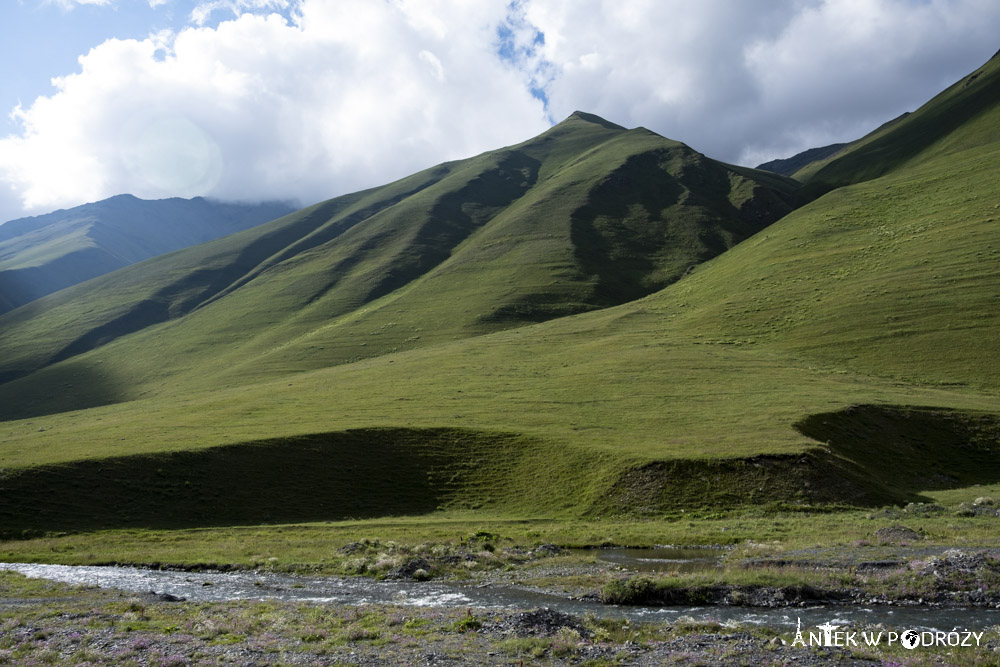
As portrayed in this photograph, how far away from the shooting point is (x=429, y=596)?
30.8 m

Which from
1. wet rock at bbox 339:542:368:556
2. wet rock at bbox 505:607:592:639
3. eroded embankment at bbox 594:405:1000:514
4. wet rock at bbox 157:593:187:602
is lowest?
eroded embankment at bbox 594:405:1000:514

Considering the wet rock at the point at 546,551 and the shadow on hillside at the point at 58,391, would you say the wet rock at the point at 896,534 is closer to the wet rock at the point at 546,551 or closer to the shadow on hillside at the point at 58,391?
the wet rock at the point at 546,551

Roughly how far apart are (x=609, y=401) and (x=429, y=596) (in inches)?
1913

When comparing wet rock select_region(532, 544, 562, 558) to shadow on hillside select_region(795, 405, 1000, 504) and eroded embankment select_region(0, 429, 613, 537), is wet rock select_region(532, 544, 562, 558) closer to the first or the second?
eroded embankment select_region(0, 429, 613, 537)

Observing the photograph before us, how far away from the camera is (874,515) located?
142ft

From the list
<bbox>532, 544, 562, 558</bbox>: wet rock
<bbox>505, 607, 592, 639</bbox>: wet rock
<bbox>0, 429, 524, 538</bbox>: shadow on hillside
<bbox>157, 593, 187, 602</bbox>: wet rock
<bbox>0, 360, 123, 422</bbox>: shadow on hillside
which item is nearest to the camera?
<bbox>505, 607, 592, 639</bbox>: wet rock

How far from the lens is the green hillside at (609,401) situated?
169 feet

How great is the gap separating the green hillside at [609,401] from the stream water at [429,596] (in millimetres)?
14002

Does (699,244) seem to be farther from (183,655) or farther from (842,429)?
(183,655)

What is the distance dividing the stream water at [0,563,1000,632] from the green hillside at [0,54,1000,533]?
45.9 ft

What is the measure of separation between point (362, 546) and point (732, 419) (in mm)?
39520

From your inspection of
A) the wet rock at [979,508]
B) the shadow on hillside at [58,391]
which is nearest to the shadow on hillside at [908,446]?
the wet rock at [979,508]

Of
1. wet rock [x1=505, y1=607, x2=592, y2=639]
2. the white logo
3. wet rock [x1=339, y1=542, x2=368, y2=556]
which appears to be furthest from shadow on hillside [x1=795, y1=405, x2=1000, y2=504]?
wet rock [x1=339, y1=542, x2=368, y2=556]

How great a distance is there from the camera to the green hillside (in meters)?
51.5
